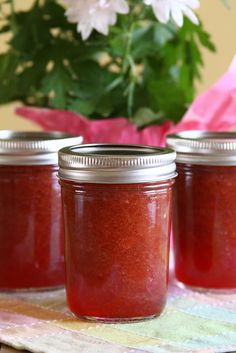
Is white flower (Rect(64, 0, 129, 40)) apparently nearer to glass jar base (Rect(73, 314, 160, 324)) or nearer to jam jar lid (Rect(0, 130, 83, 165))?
jam jar lid (Rect(0, 130, 83, 165))

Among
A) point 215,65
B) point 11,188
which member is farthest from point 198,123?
point 215,65

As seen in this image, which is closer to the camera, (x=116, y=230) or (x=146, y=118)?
(x=116, y=230)

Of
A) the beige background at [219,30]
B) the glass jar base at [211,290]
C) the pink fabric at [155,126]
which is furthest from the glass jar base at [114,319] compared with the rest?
the beige background at [219,30]

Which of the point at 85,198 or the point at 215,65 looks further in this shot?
the point at 215,65

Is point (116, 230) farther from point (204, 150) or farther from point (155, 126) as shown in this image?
point (155, 126)

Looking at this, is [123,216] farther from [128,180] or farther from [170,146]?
[170,146]

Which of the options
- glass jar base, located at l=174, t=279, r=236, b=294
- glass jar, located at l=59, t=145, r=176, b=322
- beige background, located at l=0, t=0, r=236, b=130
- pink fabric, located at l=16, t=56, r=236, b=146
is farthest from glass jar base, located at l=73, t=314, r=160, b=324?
beige background, located at l=0, t=0, r=236, b=130

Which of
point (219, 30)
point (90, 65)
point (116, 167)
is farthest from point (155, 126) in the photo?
point (219, 30)
